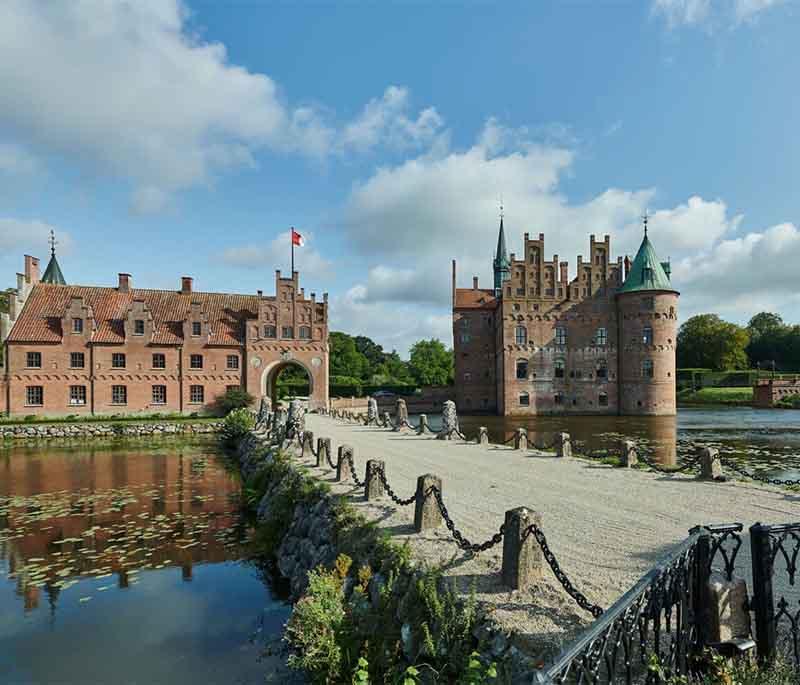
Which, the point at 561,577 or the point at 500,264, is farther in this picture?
the point at 500,264

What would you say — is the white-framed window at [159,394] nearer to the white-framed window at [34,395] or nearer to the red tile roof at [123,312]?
the red tile roof at [123,312]

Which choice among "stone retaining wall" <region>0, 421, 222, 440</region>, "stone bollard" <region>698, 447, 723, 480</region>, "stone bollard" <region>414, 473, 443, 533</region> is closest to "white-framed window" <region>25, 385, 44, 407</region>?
"stone retaining wall" <region>0, 421, 222, 440</region>

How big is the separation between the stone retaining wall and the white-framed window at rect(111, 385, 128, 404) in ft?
13.2

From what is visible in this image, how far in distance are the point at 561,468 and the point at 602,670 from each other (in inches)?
Answer: 362

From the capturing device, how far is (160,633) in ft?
23.4

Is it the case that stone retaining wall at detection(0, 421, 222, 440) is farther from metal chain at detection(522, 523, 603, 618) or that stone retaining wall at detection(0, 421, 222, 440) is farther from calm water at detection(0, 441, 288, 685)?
metal chain at detection(522, 523, 603, 618)

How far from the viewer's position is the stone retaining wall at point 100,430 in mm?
29303

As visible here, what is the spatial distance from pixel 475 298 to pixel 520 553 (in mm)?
48871

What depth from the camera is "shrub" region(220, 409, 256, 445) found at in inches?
1021

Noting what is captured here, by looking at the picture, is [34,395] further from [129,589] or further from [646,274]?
[646,274]

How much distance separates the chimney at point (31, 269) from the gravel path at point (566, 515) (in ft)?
108

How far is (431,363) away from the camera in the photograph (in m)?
76.3

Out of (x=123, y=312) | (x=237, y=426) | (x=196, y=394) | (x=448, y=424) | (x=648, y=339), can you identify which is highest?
(x=123, y=312)

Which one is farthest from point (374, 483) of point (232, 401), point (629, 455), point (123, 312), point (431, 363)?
point (431, 363)
